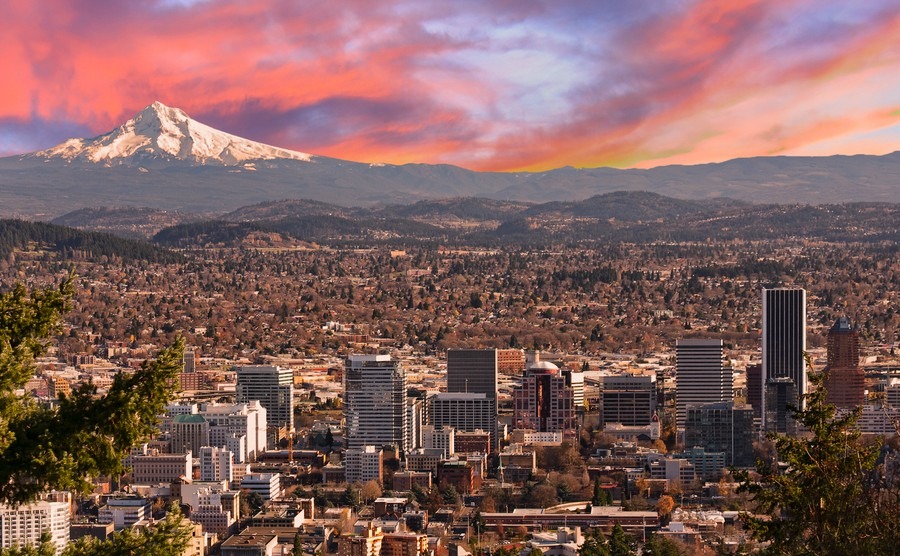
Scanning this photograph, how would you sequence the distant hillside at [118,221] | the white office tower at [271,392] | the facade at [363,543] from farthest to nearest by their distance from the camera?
the distant hillside at [118,221] → the white office tower at [271,392] → the facade at [363,543]

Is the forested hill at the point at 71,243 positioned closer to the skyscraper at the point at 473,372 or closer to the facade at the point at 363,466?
the skyscraper at the point at 473,372

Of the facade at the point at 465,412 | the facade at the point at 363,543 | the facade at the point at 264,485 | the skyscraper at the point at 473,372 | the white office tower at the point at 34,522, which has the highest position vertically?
the skyscraper at the point at 473,372

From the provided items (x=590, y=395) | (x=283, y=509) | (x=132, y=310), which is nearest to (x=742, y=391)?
(x=590, y=395)

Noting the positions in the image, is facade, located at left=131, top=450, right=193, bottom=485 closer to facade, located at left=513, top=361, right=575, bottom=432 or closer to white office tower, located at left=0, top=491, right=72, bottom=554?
white office tower, located at left=0, top=491, right=72, bottom=554

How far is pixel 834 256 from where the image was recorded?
13625 cm

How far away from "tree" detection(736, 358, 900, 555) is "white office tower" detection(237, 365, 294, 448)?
168 ft

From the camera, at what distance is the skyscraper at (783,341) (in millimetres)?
64469

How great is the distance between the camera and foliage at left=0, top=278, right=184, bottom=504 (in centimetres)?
988

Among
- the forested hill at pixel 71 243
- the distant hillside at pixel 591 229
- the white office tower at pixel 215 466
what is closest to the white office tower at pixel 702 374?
the white office tower at pixel 215 466

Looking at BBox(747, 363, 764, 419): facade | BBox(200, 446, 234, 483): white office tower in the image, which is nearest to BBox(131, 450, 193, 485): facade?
BBox(200, 446, 234, 483): white office tower

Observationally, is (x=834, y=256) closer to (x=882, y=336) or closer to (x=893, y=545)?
(x=882, y=336)

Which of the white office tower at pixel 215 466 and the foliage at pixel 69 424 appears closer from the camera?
the foliage at pixel 69 424

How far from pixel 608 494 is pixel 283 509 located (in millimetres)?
8691

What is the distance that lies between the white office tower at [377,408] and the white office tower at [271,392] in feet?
13.1
